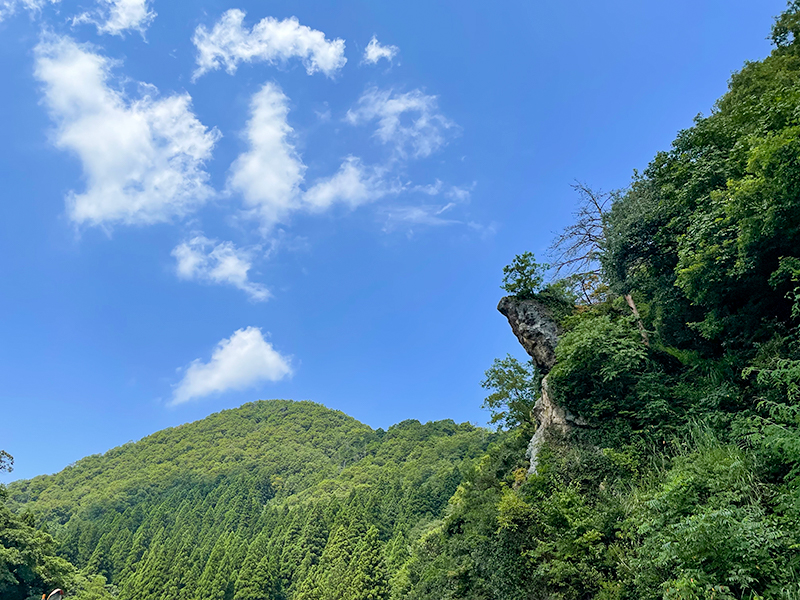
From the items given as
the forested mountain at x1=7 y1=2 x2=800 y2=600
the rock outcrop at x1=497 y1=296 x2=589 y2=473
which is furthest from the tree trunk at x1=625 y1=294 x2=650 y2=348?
the rock outcrop at x1=497 y1=296 x2=589 y2=473

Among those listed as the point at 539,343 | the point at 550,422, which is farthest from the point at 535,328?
the point at 550,422

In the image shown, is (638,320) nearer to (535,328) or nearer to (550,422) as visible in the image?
(535,328)

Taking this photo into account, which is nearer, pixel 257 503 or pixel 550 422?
pixel 550 422

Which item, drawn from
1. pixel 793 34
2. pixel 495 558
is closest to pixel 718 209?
pixel 495 558

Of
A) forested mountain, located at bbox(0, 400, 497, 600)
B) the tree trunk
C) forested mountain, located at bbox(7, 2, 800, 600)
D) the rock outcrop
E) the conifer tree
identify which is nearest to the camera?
forested mountain, located at bbox(7, 2, 800, 600)

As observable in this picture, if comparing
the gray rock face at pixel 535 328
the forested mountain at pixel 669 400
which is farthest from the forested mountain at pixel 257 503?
the gray rock face at pixel 535 328

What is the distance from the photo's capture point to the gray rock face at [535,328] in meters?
15.1

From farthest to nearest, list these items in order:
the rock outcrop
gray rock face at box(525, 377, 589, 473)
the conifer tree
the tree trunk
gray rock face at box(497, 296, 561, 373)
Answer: the conifer tree
gray rock face at box(497, 296, 561, 373)
the rock outcrop
the tree trunk
gray rock face at box(525, 377, 589, 473)

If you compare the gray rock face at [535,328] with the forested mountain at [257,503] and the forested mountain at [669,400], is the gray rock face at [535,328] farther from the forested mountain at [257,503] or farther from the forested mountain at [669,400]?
the forested mountain at [257,503]

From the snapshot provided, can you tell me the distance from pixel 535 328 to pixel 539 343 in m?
0.52

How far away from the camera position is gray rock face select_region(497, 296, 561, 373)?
49.5 ft

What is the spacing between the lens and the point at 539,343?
15359mm

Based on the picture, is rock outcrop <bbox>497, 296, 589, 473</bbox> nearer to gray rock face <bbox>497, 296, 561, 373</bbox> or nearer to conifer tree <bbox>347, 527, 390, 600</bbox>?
gray rock face <bbox>497, 296, 561, 373</bbox>

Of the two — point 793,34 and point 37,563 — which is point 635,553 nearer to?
point 793,34
